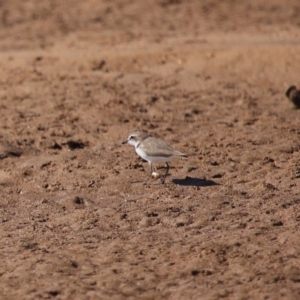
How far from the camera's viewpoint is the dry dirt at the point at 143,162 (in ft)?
25.5

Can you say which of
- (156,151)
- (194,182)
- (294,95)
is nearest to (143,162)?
(194,182)

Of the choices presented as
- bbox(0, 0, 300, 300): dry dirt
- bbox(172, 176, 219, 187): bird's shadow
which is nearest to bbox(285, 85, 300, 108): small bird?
bbox(0, 0, 300, 300): dry dirt

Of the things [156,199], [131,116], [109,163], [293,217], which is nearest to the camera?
[293,217]

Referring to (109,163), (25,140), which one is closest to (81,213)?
(109,163)

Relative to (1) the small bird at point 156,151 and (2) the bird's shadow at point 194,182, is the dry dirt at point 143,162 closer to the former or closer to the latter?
(2) the bird's shadow at point 194,182

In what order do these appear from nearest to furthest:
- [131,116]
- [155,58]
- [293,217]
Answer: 1. [293,217]
2. [131,116]
3. [155,58]

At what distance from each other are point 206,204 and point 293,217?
923 millimetres

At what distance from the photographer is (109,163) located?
10.5m

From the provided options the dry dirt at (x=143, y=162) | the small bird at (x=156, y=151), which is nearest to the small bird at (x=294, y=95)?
the dry dirt at (x=143, y=162)

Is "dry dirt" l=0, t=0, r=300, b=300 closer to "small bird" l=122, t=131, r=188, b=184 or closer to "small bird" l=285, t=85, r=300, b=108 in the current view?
"small bird" l=285, t=85, r=300, b=108

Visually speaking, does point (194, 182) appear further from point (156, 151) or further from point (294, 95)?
point (294, 95)

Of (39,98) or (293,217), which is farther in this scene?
(39,98)

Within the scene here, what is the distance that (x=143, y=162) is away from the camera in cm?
1062

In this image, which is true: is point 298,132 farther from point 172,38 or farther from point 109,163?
point 172,38
